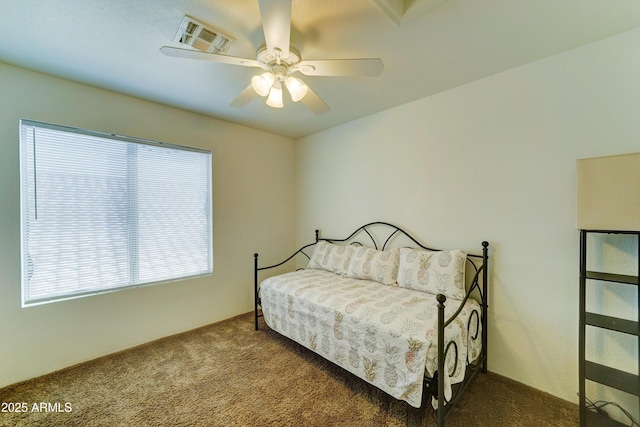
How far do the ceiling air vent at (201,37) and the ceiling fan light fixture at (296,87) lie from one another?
44 centimetres

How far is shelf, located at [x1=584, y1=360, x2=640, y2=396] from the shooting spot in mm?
1335

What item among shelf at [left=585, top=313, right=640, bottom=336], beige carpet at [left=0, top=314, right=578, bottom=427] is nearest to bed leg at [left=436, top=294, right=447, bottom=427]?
beige carpet at [left=0, top=314, right=578, bottom=427]

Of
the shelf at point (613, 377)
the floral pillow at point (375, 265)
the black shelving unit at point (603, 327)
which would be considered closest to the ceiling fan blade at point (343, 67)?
the black shelving unit at point (603, 327)

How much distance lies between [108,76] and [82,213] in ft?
3.83

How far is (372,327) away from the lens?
167 cm

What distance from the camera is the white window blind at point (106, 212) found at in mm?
1983

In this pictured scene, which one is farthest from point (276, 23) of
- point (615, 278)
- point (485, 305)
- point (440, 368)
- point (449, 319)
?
point (485, 305)

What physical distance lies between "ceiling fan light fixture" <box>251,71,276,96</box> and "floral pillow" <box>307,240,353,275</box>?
1.88 meters

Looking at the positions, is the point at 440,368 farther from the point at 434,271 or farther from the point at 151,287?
the point at 151,287

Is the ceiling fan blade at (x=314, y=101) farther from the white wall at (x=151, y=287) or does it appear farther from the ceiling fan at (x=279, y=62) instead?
the white wall at (x=151, y=287)

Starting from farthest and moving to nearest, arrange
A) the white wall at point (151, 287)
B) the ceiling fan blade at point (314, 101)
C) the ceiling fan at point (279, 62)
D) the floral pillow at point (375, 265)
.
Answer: the floral pillow at point (375, 265) → the white wall at point (151, 287) → the ceiling fan blade at point (314, 101) → the ceiling fan at point (279, 62)

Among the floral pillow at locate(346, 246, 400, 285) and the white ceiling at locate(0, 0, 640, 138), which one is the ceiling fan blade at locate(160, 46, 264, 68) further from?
the floral pillow at locate(346, 246, 400, 285)

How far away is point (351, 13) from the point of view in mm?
1386

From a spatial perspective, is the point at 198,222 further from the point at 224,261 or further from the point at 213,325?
the point at 213,325
